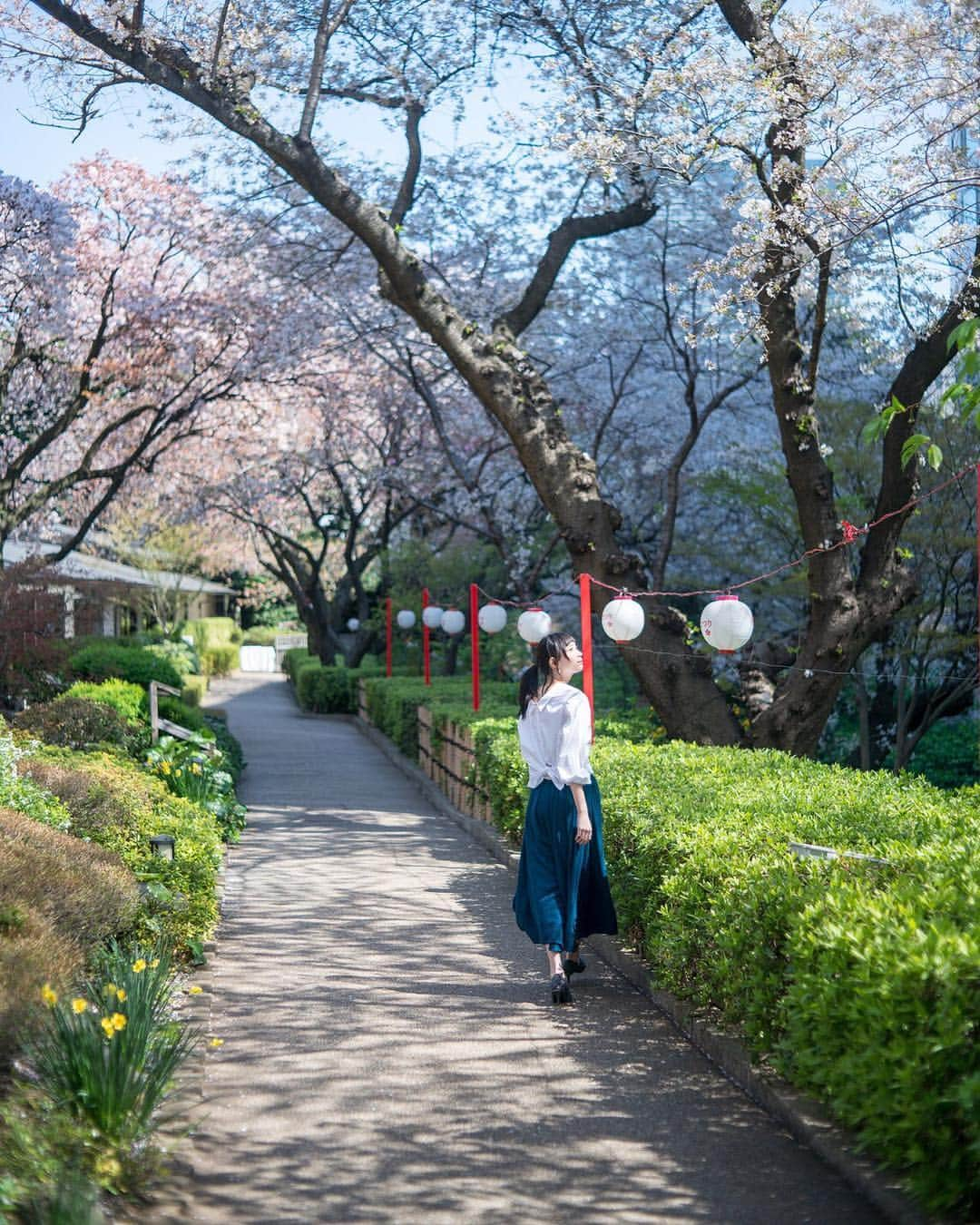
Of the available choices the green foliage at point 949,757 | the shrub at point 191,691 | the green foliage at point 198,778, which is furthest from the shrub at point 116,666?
the green foliage at point 949,757

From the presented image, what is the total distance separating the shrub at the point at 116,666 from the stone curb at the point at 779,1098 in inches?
418

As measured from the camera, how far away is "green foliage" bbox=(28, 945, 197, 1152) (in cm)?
390

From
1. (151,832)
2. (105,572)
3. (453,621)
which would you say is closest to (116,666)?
(453,621)

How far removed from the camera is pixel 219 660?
43.2 metres

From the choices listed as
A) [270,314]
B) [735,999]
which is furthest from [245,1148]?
[270,314]

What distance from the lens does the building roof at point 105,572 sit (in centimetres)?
2362

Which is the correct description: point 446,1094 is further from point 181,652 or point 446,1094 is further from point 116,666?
point 181,652

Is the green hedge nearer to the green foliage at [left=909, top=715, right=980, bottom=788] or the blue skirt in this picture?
the blue skirt

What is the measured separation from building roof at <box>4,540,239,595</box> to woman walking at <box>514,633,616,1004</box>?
11338mm

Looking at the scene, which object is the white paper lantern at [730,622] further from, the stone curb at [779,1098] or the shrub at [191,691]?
the shrub at [191,691]

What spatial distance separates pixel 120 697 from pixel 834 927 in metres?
10.4

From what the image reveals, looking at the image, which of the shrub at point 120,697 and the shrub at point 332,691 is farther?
the shrub at point 332,691

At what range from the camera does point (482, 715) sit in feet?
44.6

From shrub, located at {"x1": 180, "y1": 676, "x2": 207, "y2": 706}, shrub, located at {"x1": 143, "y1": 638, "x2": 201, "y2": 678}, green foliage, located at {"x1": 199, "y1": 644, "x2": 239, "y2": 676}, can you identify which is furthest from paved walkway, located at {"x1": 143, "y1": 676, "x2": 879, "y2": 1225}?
green foliage, located at {"x1": 199, "y1": 644, "x2": 239, "y2": 676}
